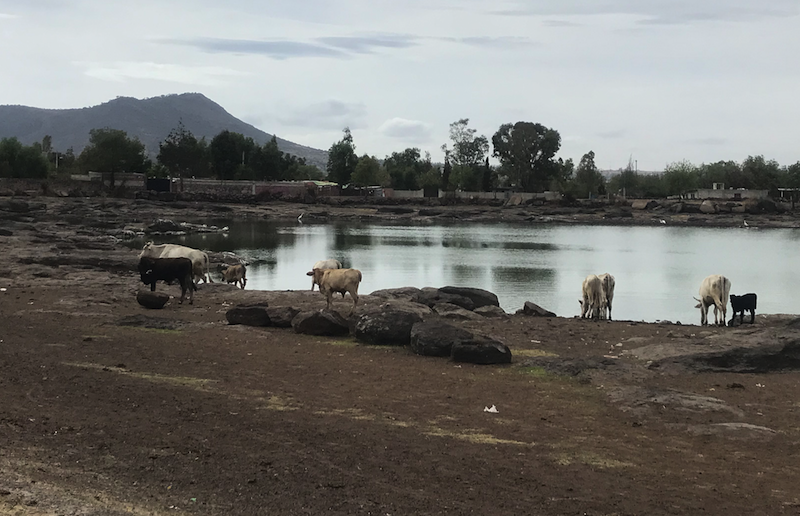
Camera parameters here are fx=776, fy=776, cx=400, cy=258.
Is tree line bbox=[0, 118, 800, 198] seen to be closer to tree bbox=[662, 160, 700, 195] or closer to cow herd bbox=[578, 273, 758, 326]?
tree bbox=[662, 160, 700, 195]

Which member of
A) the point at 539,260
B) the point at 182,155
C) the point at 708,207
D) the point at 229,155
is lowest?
the point at 539,260

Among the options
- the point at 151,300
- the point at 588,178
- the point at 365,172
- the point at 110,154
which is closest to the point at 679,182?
the point at 588,178

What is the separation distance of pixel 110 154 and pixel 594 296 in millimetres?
105861

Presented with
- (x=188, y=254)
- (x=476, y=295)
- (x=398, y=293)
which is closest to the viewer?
(x=476, y=295)

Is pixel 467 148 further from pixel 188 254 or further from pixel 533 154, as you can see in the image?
pixel 188 254

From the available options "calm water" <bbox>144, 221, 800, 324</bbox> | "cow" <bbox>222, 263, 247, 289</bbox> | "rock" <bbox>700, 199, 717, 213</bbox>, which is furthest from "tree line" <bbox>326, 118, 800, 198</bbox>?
"cow" <bbox>222, 263, 247, 289</bbox>

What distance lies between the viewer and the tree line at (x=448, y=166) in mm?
128000

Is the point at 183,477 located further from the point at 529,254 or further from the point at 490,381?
Answer: the point at 529,254

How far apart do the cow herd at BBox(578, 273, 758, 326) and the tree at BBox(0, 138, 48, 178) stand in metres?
104

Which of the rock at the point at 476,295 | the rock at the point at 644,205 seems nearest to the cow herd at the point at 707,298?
the rock at the point at 476,295

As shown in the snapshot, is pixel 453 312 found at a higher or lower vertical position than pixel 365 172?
lower

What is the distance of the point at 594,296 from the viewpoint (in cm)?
2675

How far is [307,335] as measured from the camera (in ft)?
61.2

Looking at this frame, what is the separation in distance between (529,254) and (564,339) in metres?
43.9
